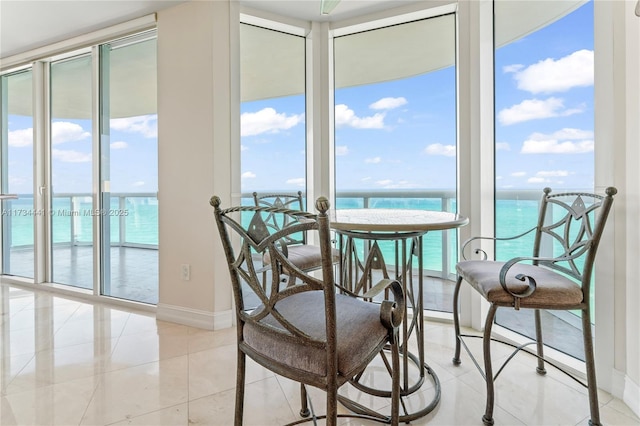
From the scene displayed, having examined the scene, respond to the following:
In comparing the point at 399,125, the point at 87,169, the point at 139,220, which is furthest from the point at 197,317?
the point at 399,125

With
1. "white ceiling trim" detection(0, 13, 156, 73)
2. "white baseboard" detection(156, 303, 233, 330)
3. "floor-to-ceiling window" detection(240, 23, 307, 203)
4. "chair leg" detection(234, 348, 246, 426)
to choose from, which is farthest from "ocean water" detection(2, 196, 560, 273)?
"white ceiling trim" detection(0, 13, 156, 73)

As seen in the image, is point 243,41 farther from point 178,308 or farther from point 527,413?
point 527,413

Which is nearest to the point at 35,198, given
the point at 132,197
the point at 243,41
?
the point at 132,197

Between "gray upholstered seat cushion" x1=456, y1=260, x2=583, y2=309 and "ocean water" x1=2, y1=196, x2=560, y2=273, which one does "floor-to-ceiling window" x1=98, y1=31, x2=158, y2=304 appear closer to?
"ocean water" x1=2, y1=196, x2=560, y2=273

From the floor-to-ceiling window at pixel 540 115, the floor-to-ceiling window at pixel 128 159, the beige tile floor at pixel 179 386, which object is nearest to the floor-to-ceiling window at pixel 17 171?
the floor-to-ceiling window at pixel 128 159

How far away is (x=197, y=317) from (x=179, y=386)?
0.83 metres

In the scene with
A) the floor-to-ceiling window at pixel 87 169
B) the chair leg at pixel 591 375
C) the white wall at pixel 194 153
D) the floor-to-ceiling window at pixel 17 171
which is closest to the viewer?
the chair leg at pixel 591 375

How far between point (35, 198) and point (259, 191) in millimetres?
2619

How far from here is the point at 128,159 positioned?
2.95 m

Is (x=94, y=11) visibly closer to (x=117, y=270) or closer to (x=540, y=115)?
(x=117, y=270)

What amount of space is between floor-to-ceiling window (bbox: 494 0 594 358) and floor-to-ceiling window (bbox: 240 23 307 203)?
62.0 inches

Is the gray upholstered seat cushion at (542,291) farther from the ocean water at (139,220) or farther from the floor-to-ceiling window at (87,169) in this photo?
the floor-to-ceiling window at (87,169)

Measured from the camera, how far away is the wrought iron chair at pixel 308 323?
85 centimetres

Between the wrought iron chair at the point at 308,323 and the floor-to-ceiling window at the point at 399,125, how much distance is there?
1.76m
